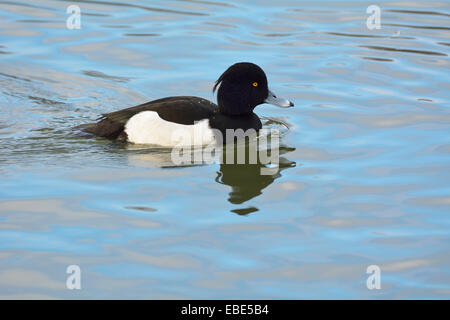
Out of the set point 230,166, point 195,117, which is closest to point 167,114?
point 195,117

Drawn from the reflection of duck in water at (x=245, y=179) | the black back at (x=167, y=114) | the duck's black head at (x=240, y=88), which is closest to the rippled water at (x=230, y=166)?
the reflection of duck in water at (x=245, y=179)

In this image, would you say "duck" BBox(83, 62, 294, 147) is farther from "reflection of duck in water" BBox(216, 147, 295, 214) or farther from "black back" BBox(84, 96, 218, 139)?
"reflection of duck in water" BBox(216, 147, 295, 214)

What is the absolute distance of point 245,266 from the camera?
19.2 ft

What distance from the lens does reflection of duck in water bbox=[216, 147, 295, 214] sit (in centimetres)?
726

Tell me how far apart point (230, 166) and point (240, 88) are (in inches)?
42.0

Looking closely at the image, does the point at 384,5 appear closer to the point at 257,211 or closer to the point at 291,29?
the point at 291,29

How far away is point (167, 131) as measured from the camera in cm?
840

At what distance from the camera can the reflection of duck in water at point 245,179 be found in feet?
23.8

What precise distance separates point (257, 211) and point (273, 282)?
128 cm

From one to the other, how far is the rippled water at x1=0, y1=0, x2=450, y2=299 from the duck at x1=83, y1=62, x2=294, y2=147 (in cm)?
23

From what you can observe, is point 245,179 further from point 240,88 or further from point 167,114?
point 240,88

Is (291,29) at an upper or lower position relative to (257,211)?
upper

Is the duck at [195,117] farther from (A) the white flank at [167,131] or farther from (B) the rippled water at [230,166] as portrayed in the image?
(B) the rippled water at [230,166]

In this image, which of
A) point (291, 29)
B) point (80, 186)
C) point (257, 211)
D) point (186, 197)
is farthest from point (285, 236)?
point (291, 29)
